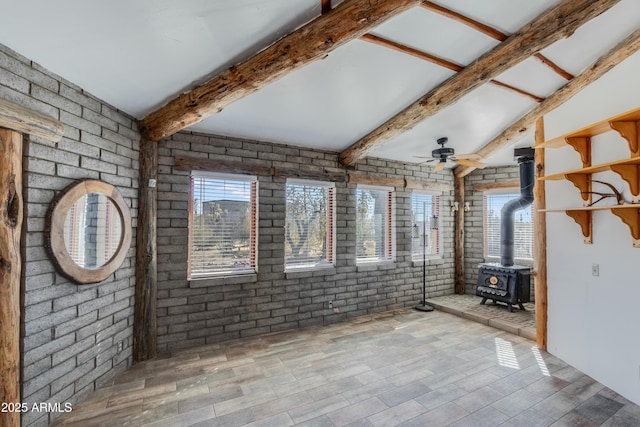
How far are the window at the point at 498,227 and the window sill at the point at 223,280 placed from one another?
181 inches

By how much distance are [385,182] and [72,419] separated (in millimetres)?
4600

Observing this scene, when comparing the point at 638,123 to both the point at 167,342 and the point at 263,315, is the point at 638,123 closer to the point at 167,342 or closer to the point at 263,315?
the point at 263,315

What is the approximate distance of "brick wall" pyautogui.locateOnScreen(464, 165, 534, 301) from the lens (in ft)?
19.2

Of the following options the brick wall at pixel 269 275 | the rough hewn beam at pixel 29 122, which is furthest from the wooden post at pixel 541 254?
the rough hewn beam at pixel 29 122

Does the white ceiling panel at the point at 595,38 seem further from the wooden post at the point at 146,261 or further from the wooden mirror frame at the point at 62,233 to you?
the wooden mirror frame at the point at 62,233

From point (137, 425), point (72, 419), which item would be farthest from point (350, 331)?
point (72, 419)

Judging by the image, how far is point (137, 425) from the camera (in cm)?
221

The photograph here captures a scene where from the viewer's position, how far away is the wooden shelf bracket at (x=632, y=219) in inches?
96.4

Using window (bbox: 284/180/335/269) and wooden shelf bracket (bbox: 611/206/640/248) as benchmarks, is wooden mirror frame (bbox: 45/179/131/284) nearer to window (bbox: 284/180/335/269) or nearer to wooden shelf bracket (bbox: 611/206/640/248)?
window (bbox: 284/180/335/269)

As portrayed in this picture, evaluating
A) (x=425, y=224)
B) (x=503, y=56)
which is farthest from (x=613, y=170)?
(x=425, y=224)

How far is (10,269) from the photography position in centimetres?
194

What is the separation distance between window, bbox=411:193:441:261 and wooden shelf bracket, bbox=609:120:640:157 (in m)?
3.07

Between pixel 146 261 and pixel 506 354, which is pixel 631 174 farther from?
pixel 146 261

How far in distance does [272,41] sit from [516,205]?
460cm
